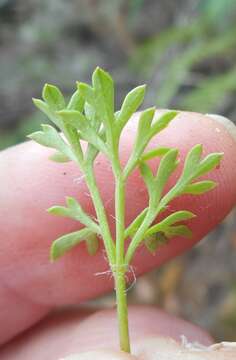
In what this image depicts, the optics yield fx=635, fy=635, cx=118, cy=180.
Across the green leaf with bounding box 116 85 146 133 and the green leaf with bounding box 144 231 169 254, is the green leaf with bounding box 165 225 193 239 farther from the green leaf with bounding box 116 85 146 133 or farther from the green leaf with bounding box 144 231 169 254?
the green leaf with bounding box 116 85 146 133

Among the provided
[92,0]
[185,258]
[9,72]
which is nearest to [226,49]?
[185,258]

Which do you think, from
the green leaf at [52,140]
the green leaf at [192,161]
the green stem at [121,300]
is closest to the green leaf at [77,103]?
the green leaf at [52,140]

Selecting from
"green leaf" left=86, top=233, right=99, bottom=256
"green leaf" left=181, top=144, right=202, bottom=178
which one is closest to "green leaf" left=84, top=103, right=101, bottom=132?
"green leaf" left=181, top=144, right=202, bottom=178

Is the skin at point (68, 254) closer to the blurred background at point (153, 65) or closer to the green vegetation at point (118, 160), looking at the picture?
the green vegetation at point (118, 160)

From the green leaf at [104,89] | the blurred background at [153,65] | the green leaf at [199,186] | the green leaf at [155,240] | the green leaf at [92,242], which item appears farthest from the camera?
the blurred background at [153,65]

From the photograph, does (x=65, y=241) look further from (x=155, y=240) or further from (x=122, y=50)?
(x=122, y=50)

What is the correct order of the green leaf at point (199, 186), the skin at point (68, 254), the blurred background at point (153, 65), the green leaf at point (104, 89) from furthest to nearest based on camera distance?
the blurred background at point (153, 65), the skin at point (68, 254), the green leaf at point (199, 186), the green leaf at point (104, 89)

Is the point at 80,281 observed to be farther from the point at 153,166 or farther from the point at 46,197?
the point at 153,166
